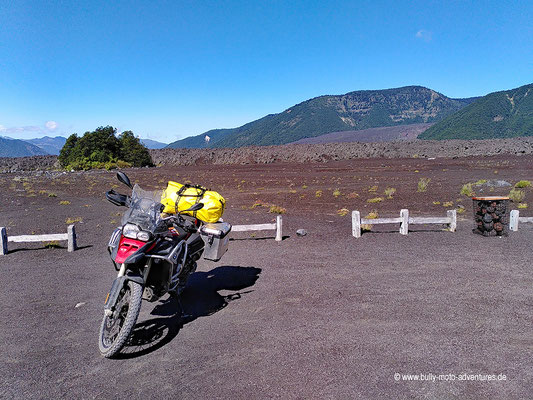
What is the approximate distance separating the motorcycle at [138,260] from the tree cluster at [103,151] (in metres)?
61.7

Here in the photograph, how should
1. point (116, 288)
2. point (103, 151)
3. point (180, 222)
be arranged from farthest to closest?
1. point (103, 151)
2. point (180, 222)
3. point (116, 288)

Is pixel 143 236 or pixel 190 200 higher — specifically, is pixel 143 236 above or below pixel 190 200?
below

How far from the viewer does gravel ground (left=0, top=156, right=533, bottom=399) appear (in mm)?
3471

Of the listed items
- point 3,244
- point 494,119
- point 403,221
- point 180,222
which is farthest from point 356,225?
point 494,119

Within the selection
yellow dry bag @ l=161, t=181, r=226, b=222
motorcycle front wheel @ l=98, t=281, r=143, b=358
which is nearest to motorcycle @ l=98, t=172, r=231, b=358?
motorcycle front wheel @ l=98, t=281, r=143, b=358

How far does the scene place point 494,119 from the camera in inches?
6122

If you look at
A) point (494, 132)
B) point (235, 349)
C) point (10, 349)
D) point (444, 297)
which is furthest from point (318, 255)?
point (494, 132)

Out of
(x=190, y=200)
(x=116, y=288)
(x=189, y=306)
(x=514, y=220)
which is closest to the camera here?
(x=116, y=288)

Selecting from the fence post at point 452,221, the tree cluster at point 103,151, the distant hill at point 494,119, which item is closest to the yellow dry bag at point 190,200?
the fence post at point 452,221

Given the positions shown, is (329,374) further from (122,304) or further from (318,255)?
(318,255)

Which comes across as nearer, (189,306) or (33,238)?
(189,306)

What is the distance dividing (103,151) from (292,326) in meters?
68.8

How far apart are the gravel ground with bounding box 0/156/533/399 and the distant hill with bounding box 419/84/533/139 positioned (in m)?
148

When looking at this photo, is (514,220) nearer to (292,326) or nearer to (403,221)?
(403,221)
